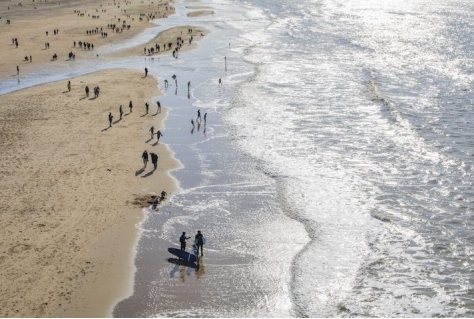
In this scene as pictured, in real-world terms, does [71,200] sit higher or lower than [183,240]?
lower

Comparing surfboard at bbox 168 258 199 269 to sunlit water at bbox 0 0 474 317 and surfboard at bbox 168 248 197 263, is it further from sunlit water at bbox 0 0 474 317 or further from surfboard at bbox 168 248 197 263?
sunlit water at bbox 0 0 474 317

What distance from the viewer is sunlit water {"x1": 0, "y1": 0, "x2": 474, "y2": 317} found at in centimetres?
1910

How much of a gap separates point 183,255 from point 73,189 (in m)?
8.66

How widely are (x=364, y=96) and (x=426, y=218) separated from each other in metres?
22.2

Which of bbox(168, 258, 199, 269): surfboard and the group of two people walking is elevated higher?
the group of two people walking

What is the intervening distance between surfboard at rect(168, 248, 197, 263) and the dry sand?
1.60 metres

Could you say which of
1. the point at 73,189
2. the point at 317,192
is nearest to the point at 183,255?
the point at 73,189

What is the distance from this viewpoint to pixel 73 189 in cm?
2681

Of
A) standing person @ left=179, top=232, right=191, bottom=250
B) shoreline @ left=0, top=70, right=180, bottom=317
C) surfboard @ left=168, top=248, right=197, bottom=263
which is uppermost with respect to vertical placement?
standing person @ left=179, top=232, right=191, bottom=250

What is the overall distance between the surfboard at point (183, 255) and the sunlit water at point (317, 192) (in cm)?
51

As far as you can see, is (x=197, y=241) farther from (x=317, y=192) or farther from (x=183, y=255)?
(x=317, y=192)

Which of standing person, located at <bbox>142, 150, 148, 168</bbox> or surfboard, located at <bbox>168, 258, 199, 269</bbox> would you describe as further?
standing person, located at <bbox>142, 150, 148, 168</bbox>

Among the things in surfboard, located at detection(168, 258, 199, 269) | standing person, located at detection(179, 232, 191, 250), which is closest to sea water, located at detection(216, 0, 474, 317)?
surfboard, located at detection(168, 258, 199, 269)

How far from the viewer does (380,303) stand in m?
18.7
